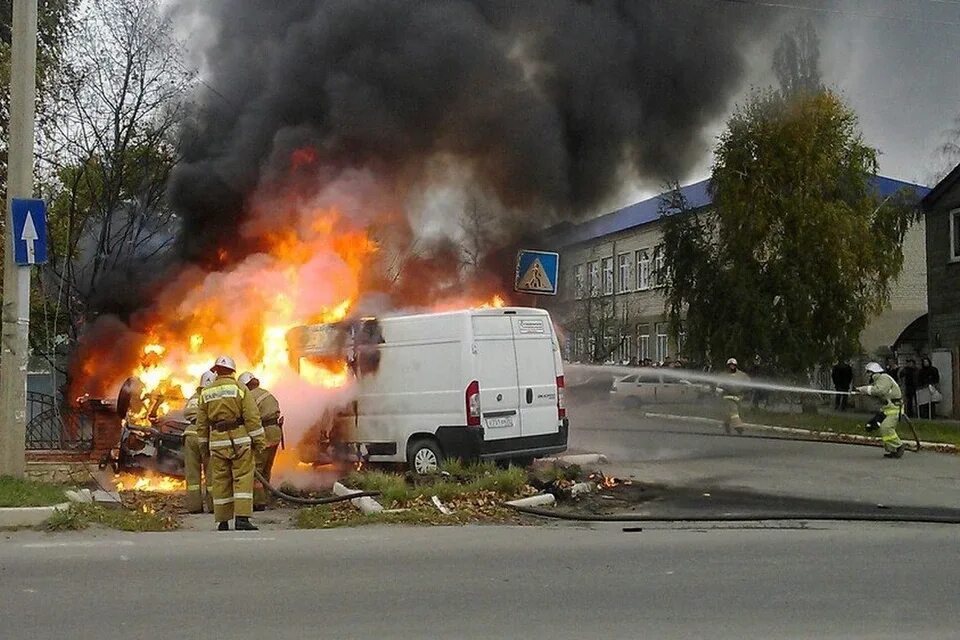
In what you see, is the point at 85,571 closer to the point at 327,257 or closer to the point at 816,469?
the point at 327,257

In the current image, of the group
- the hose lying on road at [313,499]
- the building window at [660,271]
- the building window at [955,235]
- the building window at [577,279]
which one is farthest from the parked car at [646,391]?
the hose lying on road at [313,499]

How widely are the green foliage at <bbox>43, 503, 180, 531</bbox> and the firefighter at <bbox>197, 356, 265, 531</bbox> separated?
0.53 m

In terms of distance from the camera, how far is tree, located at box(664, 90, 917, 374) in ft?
77.0

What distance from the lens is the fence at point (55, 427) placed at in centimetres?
1433

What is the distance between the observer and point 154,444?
37.9 feet

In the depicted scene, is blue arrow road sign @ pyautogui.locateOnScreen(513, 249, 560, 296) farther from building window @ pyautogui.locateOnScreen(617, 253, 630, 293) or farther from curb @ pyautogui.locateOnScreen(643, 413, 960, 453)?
building window @ pyautogui.locateOnScreen(617, 253, 630, 293)

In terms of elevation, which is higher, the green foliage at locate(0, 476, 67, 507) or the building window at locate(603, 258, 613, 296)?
the building window at locate(603, 258, 613, 296)

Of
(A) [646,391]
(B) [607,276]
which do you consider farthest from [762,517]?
(B) [607,276]

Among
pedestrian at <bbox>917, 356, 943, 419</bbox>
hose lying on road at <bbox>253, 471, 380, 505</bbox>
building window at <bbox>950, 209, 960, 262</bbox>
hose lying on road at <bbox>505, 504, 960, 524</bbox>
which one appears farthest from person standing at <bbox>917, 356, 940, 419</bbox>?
hose lying on road at <bbox>253, 471, 380, 505</bbox>

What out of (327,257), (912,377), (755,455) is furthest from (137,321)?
(912,377)

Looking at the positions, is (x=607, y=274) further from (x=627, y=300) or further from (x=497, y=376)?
(x=497, y=376)

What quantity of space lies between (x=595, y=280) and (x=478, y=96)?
31.5 m

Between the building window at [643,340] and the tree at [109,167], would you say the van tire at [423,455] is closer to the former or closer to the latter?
the tree at [109,167]

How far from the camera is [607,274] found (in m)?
45.7
